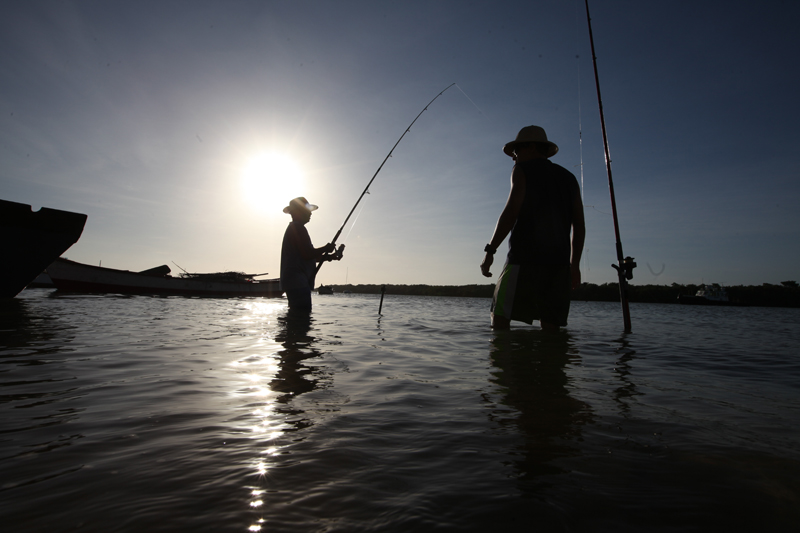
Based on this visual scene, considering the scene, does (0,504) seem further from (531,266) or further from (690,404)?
(531,266)

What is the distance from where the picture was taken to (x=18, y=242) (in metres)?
10.8

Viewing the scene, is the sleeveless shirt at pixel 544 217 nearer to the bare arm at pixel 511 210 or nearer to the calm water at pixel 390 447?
the bare arm at pixel 511 210

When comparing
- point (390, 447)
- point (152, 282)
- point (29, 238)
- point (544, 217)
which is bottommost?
point (390, 447)

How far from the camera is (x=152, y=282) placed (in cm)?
2661

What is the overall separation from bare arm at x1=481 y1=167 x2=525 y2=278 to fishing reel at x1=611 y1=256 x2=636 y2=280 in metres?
3.18

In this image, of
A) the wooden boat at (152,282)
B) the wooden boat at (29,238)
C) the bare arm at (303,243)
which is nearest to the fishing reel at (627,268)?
the bare arm at (303,243)

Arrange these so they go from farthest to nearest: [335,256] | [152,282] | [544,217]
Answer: [152,282] → [335,256] → [544,217]

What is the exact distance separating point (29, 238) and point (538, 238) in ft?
45.7

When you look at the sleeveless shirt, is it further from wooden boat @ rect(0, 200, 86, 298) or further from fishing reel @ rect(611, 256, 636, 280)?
wooden boat @ rect(0, 200, 86, 298)

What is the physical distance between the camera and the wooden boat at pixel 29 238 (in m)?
10.5

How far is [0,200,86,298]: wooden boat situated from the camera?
10469 mm

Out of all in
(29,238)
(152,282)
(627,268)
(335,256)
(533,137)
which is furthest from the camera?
(152,282)

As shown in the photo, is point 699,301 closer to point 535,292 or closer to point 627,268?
point 627,268

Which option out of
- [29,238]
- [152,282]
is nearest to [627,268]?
[29,238]
